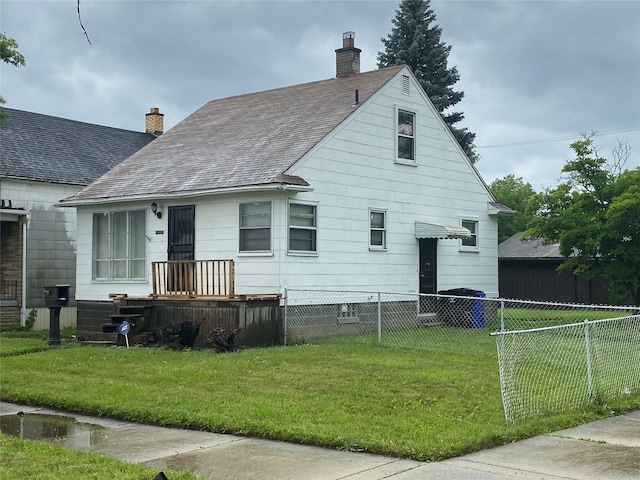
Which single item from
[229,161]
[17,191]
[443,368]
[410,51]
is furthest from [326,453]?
[410,51]

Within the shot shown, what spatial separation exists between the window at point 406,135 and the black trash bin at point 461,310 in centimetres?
366

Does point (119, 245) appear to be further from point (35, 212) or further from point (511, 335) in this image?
point (511, 335)

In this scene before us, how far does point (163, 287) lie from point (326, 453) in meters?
10.9

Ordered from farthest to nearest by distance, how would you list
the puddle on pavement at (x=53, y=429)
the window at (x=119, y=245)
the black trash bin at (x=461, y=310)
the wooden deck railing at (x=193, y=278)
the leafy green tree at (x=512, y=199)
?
the leafy green tree at (x=512, y=199)
the black trash bin at (x=461, y=310)
the window at (x=119, y=245)
the wooden deck railing at (x=193, y=278)
the puddle on pavement at (x=53, y=429)

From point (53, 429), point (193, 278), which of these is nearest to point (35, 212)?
point (193, 278)

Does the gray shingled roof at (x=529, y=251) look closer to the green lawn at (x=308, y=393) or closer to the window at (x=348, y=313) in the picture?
the window at (x=348, y=313)

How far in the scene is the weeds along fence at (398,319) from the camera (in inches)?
649

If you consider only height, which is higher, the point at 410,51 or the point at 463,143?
the point at 410,51

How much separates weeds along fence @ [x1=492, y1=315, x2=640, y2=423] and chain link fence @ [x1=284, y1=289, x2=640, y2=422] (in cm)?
1

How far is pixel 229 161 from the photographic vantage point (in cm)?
1838

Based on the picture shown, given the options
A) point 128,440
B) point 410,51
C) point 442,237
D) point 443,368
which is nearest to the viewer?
point 128,440

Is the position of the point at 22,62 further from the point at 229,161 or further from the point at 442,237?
the point at 442,237

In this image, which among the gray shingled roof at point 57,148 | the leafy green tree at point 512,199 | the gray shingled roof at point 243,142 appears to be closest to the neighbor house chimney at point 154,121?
the gray shingled roof at point 57,148

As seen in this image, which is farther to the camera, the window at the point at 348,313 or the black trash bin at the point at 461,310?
the black trash bin at the point at 461,310
